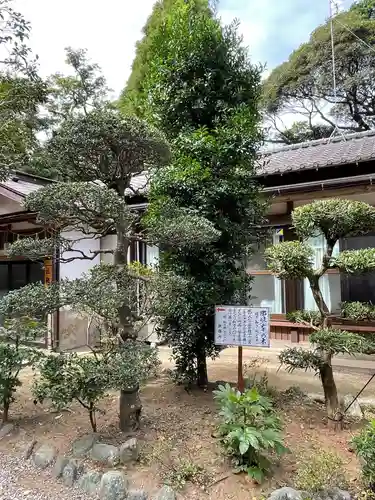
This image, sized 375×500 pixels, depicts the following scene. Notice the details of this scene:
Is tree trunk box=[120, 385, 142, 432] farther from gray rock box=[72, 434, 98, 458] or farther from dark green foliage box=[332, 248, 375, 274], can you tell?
dark green foliage box=[332, 248, 375, 274]

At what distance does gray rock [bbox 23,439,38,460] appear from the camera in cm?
363

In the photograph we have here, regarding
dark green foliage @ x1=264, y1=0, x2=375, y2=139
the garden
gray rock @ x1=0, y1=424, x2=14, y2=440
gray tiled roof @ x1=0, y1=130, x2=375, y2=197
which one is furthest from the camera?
dark green foliage @ x1=264, y1=0, x2=375, y2=139

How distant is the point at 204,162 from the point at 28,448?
3785mm

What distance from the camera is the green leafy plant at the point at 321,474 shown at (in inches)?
107

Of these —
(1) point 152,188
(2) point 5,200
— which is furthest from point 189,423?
(2) point 5,200

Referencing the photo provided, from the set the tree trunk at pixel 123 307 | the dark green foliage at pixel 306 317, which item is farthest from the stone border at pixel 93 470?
the dark green foliage at pixel 306 317

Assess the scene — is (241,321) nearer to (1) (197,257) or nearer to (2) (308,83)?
(1) (197,257)

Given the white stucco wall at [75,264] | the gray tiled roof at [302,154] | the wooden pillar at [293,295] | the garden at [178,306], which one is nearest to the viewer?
the garden at [178,306]

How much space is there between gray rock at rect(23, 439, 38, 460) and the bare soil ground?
84 millimetres

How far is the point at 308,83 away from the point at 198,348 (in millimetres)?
22317

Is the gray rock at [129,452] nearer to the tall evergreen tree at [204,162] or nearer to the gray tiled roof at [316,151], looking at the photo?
the tall evergreen tree at [204,162]

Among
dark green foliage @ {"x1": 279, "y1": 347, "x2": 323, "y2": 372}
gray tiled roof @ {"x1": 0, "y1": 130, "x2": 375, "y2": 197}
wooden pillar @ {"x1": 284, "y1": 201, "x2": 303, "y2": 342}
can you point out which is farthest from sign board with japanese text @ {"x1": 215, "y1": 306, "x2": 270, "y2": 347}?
gray tiled roof @ {"x1": 0, "y1": 130, "x2": 375, "y2": 197}

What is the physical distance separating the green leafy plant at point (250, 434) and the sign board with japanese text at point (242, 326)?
2.21ft

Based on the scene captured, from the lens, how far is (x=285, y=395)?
15.3 ft
